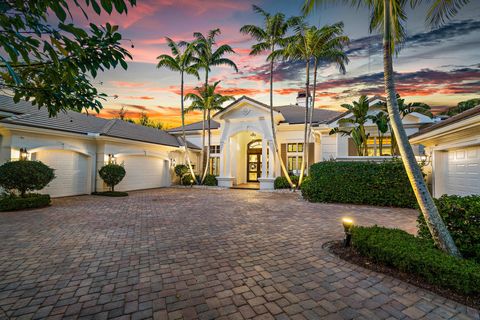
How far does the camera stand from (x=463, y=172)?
7.47 meters

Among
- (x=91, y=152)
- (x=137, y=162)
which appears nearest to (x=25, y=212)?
(x=91, y=152)

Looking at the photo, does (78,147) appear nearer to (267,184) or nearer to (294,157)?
(267,184)

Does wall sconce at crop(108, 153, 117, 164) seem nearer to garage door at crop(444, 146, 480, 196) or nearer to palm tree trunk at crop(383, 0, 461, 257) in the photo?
palm tree trunk at crop(383, 0, 461, 257)

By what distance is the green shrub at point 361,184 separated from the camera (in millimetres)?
9375

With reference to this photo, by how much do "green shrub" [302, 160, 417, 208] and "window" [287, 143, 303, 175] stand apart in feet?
19.9

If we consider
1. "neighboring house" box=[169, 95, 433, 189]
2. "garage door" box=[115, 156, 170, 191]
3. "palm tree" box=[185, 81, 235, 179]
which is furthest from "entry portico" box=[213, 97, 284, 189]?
"garage door" box=[115, 156, 170, 191]

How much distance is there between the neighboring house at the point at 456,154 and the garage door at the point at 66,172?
55.0 ft

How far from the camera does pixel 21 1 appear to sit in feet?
6.12

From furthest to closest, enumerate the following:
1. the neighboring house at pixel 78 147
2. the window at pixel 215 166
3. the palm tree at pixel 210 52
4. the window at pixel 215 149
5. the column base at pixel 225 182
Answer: the window at pixel 215 149
the window at pixel 215 166
the column base at pixel 225 182
the palm tree at pixel 210 52
the neighboring house at pixel 78 147

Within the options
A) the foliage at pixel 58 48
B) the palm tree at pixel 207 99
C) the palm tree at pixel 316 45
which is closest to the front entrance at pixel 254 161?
the palm tree at pixel 207 99

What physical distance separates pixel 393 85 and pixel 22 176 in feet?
41.5

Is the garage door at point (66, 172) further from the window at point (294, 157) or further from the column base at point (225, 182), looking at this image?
the window at point (294, 157)

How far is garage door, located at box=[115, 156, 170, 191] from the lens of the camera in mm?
14834

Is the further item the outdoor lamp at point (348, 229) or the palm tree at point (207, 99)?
the palm tree at point (207, 99)
